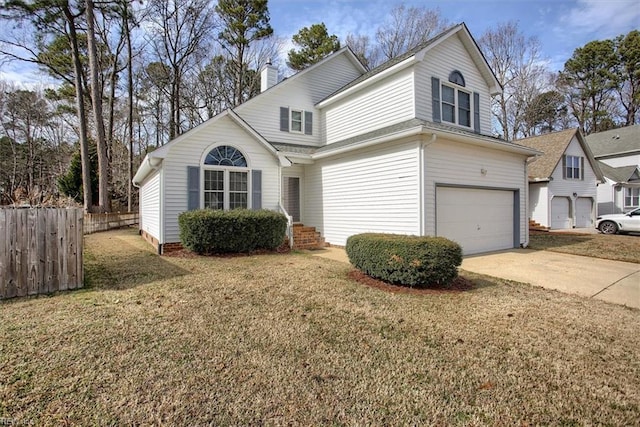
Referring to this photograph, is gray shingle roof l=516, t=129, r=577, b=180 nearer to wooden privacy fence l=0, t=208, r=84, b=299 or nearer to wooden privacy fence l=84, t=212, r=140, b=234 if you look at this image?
wooden privacy fence l=0, t=208, r=84, b=299

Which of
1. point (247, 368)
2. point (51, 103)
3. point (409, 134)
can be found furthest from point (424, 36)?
point (51, 103)

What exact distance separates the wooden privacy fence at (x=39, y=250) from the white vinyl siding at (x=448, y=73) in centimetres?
946

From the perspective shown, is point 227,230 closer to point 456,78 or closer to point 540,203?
point 456,78

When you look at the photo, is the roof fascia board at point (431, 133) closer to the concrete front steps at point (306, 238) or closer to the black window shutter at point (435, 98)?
the black window shutter at point (435, 98)

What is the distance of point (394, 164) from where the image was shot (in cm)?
966

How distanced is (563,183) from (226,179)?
19252 mm

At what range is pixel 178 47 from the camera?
2230cm

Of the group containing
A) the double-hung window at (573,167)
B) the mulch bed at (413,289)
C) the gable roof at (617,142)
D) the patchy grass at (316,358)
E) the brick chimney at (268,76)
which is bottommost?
the patchy grass at (316,358)

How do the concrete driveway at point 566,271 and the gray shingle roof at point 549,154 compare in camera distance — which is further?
the gray shingle roof at point 549,154

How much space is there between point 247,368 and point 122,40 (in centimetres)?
2621

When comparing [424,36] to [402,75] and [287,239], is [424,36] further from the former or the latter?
[287,239]

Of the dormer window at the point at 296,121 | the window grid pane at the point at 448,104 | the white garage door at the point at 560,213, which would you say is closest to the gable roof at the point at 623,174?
the white garage door at the point at 560,213

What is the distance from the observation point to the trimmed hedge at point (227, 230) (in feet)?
30.0

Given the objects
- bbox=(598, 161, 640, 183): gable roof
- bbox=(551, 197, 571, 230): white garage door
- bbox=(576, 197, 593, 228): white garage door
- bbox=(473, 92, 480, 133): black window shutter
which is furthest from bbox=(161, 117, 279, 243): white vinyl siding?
bbox=(598, 161, 640, 183): gable roof
